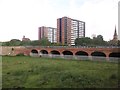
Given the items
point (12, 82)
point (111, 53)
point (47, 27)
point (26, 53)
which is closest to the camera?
point (12, 82)

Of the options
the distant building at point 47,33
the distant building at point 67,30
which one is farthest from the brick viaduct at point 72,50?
the distant building at point 47,33

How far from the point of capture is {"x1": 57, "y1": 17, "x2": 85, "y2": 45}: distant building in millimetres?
140512

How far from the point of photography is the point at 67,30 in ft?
465

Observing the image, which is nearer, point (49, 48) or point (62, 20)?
point (49, 48)

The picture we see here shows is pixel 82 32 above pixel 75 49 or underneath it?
above

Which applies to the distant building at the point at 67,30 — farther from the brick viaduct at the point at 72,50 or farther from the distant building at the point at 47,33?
the brick viaduct at the point at 72,50

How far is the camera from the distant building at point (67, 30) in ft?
461

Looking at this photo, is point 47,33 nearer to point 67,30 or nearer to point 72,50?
point 67,30

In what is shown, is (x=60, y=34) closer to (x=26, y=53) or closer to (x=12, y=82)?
(x=26, y=53)

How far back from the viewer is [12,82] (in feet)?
74.4

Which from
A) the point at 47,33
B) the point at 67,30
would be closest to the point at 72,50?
the point at 67,30

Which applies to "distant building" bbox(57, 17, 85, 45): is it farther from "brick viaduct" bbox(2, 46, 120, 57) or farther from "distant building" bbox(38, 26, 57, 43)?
"brick viaduct" bbox(2, 46, 120, 57)

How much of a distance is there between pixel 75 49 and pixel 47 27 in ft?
377

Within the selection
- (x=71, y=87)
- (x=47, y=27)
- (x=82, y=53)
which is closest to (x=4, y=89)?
(x=71, y=87)
